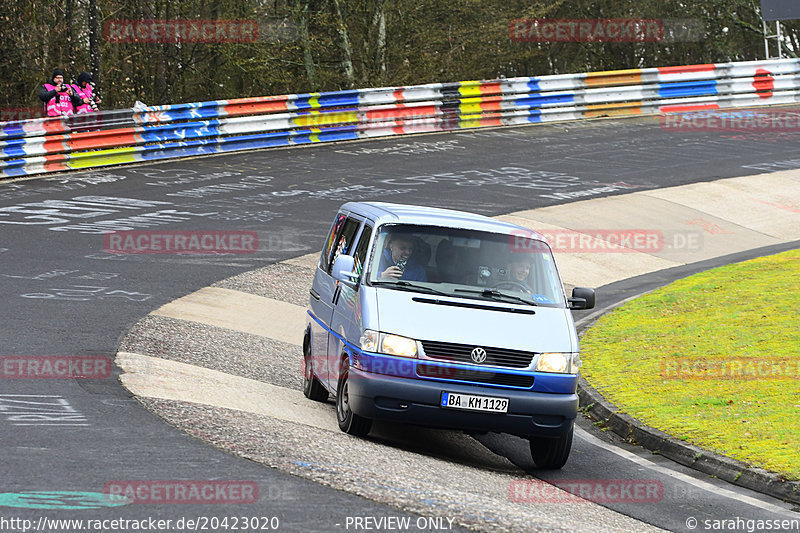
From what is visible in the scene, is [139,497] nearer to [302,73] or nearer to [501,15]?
[302,73]

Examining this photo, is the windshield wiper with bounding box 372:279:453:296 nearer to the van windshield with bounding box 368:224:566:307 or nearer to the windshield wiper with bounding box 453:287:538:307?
the van windshield with bounding box 368:224:566:307

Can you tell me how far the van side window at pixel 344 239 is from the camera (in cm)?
1033

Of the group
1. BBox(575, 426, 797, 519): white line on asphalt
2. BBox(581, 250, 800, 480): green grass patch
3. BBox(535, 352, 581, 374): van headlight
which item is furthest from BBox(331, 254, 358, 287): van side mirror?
BBox(581, 250, 800, 480): green grass patch

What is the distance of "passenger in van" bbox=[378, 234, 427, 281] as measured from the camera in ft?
30.6

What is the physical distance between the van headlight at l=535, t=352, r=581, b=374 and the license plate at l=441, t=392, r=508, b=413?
0.42 meters

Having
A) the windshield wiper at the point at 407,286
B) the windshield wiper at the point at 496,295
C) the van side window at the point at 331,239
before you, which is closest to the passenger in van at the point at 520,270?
the windshield wiper at the point at 496,295

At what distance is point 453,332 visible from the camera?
856 cm

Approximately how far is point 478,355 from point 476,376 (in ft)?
0.53

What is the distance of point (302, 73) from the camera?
119 feet

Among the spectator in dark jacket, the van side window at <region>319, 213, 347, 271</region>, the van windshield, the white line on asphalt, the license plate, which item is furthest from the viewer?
the spectator in dark jacket

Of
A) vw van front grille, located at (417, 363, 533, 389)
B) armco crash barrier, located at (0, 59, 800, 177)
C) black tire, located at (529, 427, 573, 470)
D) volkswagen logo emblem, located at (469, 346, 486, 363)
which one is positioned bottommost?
black tire, located at (529, 427, 573, 470)

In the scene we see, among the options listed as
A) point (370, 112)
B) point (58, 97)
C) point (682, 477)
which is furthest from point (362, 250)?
point (370, 112)

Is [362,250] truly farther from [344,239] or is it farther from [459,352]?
[459,352]

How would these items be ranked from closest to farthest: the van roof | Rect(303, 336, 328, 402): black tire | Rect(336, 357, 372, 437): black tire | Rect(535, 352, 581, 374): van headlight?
Rect(535, 352, 581, 374): van headlight
Rect(336, 357, 372, 437): black tire
the van roof
Rect(303, 336, 328, 402): black tire
